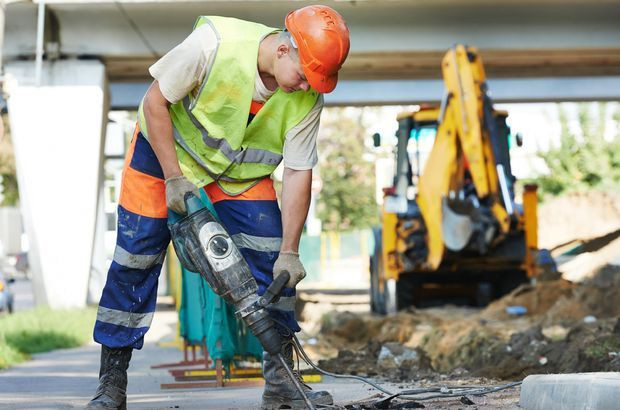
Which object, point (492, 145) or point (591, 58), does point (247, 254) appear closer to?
point (492, 145)

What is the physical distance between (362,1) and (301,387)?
48.2 feet

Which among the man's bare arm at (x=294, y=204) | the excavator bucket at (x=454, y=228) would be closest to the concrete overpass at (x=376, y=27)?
the excavator bucket at (x=454, y=228)

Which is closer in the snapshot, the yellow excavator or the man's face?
the man's face

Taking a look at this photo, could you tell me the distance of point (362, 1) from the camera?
19.5 metres

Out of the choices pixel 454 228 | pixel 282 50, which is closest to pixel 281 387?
pixel 282 50

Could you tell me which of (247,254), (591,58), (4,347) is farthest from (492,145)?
(591,58)

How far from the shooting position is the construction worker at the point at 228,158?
532cm

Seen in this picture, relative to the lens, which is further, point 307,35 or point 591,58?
point 591,58

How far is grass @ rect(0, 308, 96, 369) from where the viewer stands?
36.1 feet

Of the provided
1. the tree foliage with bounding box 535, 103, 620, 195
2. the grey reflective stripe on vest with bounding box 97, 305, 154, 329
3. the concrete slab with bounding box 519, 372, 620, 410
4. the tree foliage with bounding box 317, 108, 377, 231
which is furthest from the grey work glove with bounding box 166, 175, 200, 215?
the tree foliage with bounding box 317, 108, 377, 231

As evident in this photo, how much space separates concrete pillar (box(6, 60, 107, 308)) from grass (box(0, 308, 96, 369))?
2.45 m

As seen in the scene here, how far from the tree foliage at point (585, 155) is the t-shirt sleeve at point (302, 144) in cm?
3261

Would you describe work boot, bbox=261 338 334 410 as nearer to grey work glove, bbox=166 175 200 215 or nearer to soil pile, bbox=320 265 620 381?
grey work glove, bbox=166 175 200 215

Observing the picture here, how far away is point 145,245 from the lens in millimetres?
5570
